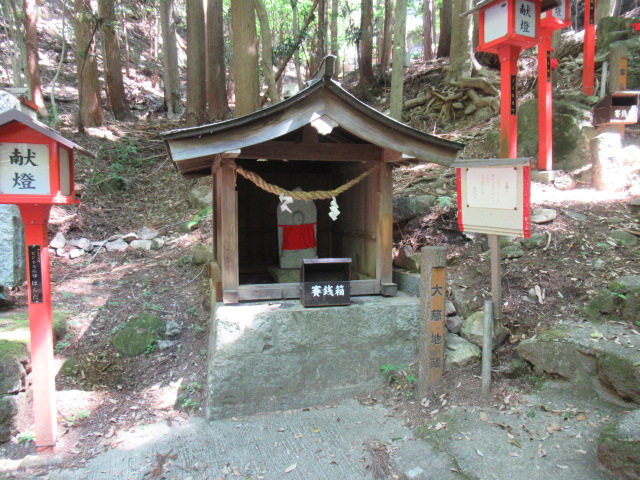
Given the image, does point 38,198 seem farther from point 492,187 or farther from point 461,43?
point 461,43

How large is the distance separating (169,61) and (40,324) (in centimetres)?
1576

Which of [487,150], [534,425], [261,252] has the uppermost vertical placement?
[487,150]

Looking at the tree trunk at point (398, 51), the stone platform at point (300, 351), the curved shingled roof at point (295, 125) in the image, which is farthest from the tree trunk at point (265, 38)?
the stone platform at point (300, 351)

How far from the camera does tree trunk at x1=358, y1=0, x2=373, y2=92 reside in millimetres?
15492

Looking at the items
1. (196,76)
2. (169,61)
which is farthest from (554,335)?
(169,61)

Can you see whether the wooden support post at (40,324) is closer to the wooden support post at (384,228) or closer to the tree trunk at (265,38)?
the wooden support post at (384,228)

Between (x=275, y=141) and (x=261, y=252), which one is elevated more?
(x=275, y=141)

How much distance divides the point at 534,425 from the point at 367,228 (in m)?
2.97

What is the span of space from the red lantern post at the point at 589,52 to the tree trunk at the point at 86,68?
1278 cm

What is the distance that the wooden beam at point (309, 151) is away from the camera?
4742mm

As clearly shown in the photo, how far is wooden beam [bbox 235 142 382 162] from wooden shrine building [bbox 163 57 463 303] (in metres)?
0.01

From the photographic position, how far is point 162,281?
7.27 meters

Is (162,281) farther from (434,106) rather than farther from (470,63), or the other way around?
(470,63)

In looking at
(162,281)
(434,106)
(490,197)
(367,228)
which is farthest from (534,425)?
(434,106)
